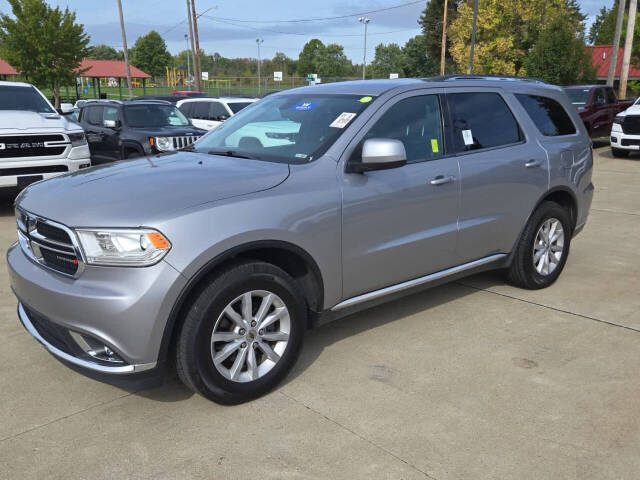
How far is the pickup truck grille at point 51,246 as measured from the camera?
304 cm

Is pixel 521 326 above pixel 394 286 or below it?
below

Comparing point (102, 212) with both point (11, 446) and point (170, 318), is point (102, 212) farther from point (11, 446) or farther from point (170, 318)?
point (11, 446)

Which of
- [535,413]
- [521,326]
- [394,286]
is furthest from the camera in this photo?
[521,326]

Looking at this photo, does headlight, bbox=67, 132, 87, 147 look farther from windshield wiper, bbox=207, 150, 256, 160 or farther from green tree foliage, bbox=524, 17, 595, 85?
green tree foliage, bbox=524, 17, 595, 85

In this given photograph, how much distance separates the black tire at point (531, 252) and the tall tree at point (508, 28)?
3752 cm

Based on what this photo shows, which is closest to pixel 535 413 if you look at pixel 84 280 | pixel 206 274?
pixel 206 274

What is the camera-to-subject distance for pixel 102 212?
9.87 feet

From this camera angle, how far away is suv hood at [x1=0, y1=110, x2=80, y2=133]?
7.97 m

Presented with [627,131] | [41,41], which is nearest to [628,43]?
[627,131]

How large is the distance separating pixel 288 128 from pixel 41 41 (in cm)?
3498

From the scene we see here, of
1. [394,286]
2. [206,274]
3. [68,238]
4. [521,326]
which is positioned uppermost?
[68,238]

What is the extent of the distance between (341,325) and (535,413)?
165cm

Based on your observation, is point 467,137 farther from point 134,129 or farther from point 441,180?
point 134,129

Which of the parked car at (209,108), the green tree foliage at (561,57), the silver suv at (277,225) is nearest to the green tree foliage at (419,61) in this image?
the green tree foliage at (561,57)
